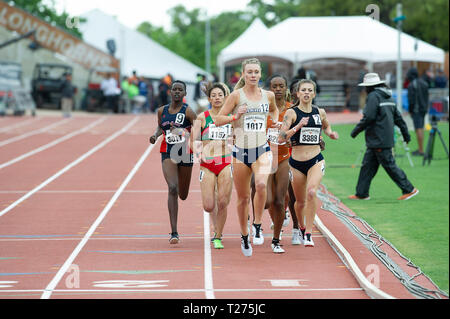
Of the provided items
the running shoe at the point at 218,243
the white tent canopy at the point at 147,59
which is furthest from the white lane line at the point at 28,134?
the white tent canopy at the point at 147,59

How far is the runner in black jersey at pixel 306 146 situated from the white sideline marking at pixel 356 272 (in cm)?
48

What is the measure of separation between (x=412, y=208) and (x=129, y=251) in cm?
514

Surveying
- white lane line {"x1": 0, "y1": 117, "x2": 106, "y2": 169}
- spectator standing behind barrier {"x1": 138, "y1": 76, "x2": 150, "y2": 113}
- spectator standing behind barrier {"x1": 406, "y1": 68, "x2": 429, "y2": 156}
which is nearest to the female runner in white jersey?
white lane line {"x1": 0, "y1": 117, "x2": 106, "y2": 169}

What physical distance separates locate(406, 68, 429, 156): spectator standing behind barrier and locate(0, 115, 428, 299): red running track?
6.80m

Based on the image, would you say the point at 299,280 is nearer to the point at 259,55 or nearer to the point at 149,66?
the point at 259,55

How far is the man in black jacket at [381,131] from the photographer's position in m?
15.3

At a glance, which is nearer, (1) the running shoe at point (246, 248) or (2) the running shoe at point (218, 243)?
(1) the running shoe at point (246, 248)

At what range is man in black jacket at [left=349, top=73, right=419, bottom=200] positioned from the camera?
1530 cm

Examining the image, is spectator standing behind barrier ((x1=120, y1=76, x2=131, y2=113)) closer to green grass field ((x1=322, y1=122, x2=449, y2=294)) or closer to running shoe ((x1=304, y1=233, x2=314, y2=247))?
green grass field ((x1=322, y1=122, x2=449, y2=294))

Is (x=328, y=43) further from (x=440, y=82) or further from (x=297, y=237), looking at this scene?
(x=297, y=237)

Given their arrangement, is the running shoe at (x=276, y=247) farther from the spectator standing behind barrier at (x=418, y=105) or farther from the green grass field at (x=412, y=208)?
the spectator standing behind barrier at (x=418, y=105)

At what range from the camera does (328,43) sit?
4109 centimetres
